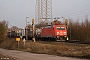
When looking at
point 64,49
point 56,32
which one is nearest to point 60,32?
point 56,32

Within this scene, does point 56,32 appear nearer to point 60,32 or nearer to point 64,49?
point 60,32

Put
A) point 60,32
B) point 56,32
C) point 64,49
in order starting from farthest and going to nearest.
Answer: point 60,32 < point 56,32 < point 64,49

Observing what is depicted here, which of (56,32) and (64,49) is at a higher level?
(56,32)

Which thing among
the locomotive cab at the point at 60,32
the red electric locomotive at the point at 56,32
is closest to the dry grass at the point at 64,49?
the red electric locomotive at the point at 56,32

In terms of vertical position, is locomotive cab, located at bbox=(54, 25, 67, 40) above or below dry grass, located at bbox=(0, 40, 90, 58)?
above

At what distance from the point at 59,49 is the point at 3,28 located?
3113 cm

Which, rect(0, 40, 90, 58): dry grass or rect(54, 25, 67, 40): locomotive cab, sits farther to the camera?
rect(54, 25, 67, 40): locomotive cab

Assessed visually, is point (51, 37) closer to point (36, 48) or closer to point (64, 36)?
point (64, 36)

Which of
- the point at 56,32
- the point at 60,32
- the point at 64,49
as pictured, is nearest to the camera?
the point at 64,49

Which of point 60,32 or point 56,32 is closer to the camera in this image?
point 56,32

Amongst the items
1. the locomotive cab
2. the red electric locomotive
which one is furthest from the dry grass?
the locomotive cab

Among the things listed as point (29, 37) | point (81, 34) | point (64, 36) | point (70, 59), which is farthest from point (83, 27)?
point (70, 59)

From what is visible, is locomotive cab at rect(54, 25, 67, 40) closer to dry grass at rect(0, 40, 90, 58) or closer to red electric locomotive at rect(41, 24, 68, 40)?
red electric locomotive at rect(41, 24, 68, 40)

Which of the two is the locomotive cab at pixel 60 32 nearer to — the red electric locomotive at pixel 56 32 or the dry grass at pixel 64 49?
the red electric locomotive at pixel 56 32
